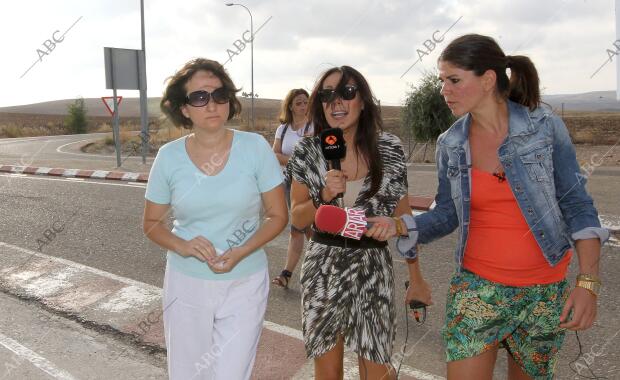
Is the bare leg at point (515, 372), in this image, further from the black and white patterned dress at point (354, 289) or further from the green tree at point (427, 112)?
the green tree at point (427, 112)

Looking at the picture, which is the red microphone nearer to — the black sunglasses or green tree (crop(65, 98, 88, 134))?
the black sunglasses

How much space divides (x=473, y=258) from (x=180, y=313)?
127 centimetres

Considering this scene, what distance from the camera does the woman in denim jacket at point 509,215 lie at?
7.82ft

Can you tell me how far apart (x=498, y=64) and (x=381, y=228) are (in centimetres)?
82

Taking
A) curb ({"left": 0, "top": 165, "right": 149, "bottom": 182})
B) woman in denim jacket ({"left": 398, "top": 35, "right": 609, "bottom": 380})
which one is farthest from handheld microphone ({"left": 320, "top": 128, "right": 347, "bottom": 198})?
curb ({"left": 0, "top": 165, "right": 149, "bottom": 182})

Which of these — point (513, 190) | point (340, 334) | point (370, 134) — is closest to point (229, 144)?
point (370, 134)

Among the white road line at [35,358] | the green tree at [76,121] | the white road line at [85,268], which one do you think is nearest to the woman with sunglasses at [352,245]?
the white road line at [35,358]

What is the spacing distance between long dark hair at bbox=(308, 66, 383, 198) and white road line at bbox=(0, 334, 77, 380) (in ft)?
7.92

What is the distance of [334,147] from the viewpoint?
2725 mm

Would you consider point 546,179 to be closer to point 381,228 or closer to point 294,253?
point 381,228

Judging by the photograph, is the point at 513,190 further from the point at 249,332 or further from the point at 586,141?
the point at 586,141

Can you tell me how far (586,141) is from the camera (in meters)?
28.9

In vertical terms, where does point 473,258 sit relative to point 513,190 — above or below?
below

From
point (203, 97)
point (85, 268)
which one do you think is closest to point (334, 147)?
point (203, 97)
